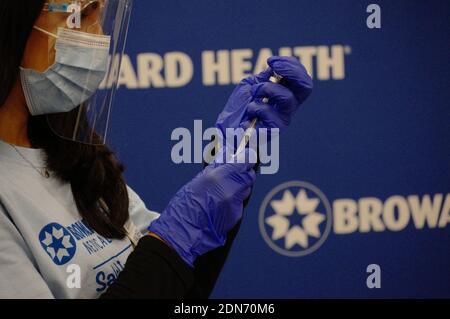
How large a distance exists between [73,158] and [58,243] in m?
0.17

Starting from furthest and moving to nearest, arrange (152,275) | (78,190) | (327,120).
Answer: (327,120) < (78,190) < (152,275)

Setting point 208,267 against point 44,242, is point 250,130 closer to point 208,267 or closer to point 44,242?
point 208,267

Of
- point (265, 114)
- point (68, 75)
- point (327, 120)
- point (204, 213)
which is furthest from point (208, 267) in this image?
point (327, 120)

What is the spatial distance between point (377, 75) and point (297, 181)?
13.7 inches

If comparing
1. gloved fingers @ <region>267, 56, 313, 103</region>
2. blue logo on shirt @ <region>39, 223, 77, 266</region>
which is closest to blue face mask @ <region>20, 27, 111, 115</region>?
blue logo on shirt @ <region>39, 223, 77, 266</region>

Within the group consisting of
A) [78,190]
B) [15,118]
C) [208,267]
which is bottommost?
[208,267]

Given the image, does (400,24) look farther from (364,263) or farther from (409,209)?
(364,263)

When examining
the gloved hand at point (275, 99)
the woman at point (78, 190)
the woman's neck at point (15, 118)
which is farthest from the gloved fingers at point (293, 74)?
the woman's neck at point (15, 118)

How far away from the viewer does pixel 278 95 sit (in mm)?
1226

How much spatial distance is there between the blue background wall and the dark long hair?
31.2 inches

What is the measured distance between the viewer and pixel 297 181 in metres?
2.05

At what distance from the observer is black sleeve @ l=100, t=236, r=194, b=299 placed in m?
1.00

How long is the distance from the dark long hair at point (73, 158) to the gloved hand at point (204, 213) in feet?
0.34
